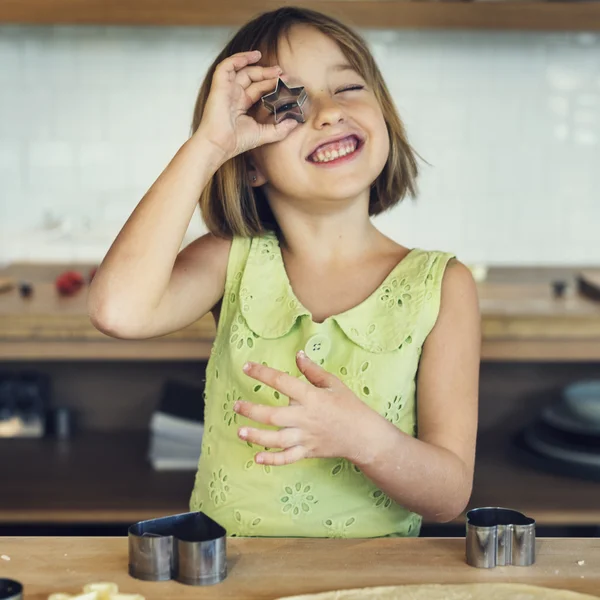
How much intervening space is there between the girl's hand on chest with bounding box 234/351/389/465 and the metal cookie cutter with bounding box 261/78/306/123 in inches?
17.1

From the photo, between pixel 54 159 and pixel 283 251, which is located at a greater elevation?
pixel 54 159

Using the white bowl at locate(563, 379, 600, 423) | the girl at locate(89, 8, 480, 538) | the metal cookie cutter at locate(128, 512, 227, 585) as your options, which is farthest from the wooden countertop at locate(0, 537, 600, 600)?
the white bowl at locate(563, 379, 600, 423)

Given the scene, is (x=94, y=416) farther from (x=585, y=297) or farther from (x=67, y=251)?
(x=585, y=297)

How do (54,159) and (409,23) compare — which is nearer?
(409,23)

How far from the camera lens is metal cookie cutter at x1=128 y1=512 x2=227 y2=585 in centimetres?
92

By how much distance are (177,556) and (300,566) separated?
12 centimetres

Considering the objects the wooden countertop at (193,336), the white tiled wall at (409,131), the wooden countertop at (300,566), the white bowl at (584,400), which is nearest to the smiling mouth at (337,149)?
the wooden countertop at (300,566)

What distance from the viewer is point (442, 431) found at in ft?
4.15

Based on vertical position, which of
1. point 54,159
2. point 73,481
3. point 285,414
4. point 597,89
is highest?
point 597,89

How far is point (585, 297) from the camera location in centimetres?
241

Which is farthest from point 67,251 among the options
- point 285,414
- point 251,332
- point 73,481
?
point 285,414

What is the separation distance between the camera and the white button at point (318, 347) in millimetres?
1342

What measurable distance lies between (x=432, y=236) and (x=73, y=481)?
1.26 m

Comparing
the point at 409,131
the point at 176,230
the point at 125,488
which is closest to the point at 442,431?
the point at 176,230
